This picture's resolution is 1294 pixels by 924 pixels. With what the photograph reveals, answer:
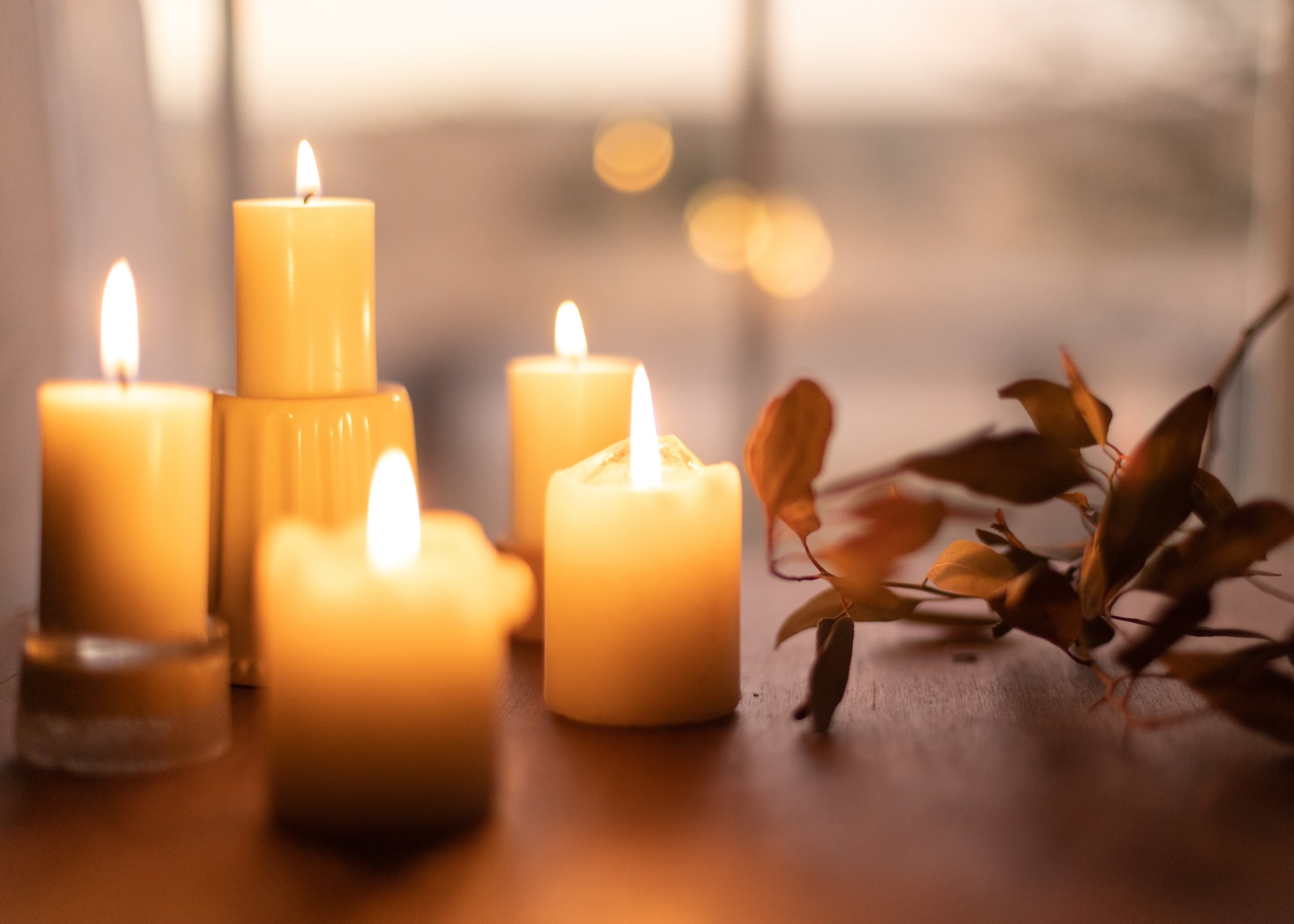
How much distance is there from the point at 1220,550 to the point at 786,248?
2928 mm

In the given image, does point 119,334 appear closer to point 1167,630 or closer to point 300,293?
point 300,293

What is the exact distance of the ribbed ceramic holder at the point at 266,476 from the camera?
646 mm

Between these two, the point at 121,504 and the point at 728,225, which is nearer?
the point at 121,504

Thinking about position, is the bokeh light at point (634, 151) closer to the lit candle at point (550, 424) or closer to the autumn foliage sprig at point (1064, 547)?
the lit candle at point (550, 424)

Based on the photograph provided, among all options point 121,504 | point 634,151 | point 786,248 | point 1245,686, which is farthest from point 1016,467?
point 634,151

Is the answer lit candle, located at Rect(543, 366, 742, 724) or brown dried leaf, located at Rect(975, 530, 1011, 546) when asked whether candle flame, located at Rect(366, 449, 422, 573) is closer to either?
lit candle, located at Rect(543, 366, 742, 724)

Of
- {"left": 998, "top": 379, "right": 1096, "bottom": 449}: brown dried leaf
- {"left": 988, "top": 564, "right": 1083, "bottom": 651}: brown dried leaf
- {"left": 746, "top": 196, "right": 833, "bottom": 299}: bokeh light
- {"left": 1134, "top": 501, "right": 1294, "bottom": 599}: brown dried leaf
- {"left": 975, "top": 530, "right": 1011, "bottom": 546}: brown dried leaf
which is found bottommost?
{"left": 988, "top": 564, "right": 1083, "bottom": 651}: brown dried leaf

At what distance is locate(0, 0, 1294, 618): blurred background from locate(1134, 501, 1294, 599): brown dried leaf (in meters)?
2.21

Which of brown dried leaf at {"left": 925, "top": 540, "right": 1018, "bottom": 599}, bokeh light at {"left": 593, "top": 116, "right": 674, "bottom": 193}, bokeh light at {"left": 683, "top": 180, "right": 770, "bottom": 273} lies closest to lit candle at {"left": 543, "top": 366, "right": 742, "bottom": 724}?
brown dried leaf at {"left": 925, "top": 540, "right": 1018, "bottom": 599}

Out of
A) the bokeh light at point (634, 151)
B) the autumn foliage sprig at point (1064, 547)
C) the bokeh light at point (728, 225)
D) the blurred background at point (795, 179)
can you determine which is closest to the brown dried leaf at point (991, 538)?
the autumn foliage sprig at point (1064, 547)

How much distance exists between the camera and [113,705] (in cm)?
53

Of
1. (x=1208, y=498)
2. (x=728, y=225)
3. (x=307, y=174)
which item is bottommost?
(x=1208, y=498)

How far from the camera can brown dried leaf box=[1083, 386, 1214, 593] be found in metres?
0.53

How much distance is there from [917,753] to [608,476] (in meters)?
0.19
